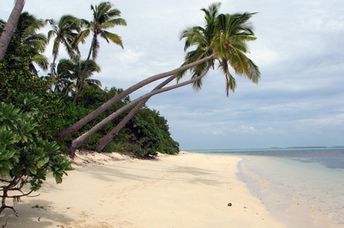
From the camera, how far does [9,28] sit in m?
10.3

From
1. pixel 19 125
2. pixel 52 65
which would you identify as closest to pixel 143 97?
pixel 19 125

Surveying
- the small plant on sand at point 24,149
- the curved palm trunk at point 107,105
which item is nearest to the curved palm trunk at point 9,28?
the small plant on sand at point 24,149

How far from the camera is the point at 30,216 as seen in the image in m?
6.49

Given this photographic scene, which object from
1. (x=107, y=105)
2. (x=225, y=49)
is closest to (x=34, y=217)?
(x=107, y=105)

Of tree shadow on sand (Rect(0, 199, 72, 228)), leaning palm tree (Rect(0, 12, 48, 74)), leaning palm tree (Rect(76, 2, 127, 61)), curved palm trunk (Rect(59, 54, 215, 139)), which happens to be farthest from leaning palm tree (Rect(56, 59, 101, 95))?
tree shadow on sand (Rect(0, 199, 72, 228))

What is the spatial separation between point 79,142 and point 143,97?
3.79 metres

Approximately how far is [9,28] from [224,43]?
11395mm

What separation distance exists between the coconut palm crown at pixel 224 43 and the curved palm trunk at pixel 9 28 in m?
10.3

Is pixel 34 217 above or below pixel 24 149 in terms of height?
below

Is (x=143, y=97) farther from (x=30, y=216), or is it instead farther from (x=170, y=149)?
(x=170, y=149)

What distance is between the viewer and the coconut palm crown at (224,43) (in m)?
19.1

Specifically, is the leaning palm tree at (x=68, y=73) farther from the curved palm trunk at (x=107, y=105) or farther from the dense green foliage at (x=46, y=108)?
the curved palm trunk at (x=107, y=105)

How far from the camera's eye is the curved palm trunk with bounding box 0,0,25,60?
381 inches

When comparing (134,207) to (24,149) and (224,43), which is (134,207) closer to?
(24,149)
